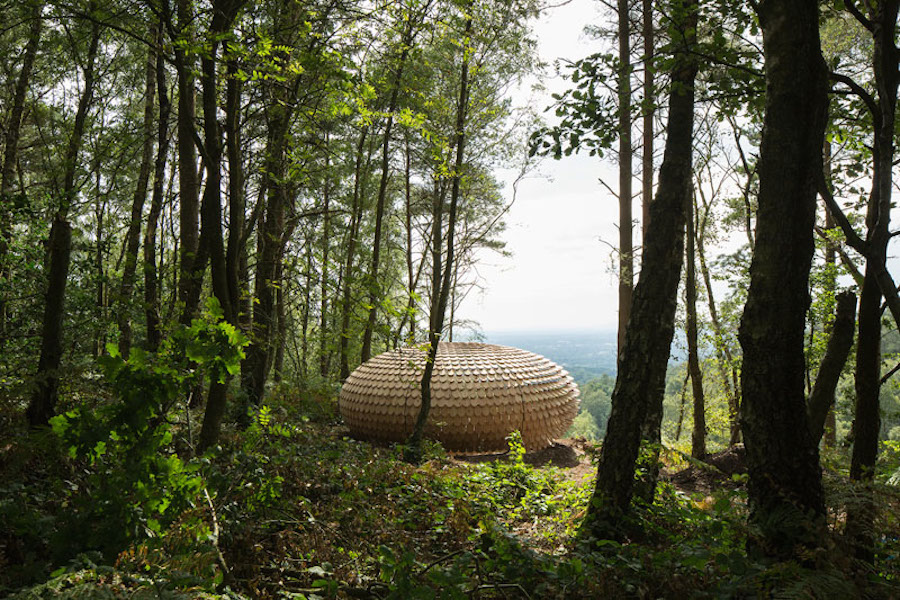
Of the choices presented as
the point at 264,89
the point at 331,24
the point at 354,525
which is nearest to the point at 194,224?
the point at 264,89

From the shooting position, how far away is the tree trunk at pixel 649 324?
330 centimetres

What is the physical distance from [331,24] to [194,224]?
2462 millimetres

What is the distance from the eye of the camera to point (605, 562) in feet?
7.41

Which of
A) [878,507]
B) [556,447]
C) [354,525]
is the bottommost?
[556,447]

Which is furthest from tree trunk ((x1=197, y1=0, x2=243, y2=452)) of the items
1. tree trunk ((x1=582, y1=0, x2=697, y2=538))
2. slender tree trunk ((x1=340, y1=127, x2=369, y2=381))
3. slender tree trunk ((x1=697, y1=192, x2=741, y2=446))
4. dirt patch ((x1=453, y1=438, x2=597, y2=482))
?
slender tree trunk ((x1=697, y1=192, x2=741, y2=446))

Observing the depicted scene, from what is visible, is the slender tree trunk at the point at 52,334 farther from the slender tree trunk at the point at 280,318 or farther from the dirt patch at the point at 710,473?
the dirt patch at the point at 710,473

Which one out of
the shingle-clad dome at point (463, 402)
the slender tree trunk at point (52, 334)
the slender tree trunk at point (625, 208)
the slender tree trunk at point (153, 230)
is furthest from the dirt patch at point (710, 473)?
the slender tree trunk at point (153, 230)

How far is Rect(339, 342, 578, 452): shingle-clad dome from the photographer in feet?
21.9

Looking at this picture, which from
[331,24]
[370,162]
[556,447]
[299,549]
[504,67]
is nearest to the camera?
[299,549]

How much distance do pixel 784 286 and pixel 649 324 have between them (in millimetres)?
1362

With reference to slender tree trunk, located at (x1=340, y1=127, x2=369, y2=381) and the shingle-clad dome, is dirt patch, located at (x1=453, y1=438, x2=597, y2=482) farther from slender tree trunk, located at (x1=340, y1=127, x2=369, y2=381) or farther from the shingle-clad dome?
slender tree trunk, located at (x1=340, y1=127, x2=369, y2=381)

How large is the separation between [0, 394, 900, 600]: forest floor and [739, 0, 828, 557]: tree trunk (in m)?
0.22

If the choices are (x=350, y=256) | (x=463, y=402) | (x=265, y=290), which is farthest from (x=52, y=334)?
(x=350, y=256)

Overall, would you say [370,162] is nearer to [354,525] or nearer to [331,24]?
[331,24]
